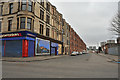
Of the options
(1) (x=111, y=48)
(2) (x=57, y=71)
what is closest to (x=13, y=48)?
(2) (x=57, y=71)

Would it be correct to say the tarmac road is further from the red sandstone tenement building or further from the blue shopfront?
the red sandstone tenement building

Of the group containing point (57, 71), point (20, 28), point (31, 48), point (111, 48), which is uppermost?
point (20, 28)

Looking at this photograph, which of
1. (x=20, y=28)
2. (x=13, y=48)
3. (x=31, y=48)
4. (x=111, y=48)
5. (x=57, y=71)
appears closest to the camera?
(x=57, y=71)

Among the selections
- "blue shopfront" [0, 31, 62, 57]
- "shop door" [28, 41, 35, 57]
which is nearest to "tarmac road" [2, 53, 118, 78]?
"blue shopfront" [0, 31, 62, 57]

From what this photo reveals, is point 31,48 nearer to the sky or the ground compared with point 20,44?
nearer to the ground

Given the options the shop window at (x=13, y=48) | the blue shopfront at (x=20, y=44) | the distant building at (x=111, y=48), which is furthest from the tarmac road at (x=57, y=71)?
the distant building at (x=111, y=48)

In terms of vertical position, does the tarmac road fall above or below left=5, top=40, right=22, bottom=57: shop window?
below

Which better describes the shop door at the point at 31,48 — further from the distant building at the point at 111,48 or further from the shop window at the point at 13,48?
the distant building at the point at 111,48

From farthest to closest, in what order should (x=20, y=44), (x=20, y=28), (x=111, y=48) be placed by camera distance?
1. (x=111, y=48)
2. (x=20, y=28)
3. (x=20, y=44)

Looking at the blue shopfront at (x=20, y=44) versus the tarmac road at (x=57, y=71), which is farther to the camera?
the blue shopfront at (x=20, y=44)

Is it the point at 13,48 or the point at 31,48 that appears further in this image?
the point at 31,48

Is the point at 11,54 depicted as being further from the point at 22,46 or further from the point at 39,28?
the point at 39,28

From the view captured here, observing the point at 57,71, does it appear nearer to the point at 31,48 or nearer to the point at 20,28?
the point at 31,48

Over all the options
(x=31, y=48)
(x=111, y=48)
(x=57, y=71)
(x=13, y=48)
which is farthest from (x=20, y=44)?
(x=111, y=48)
